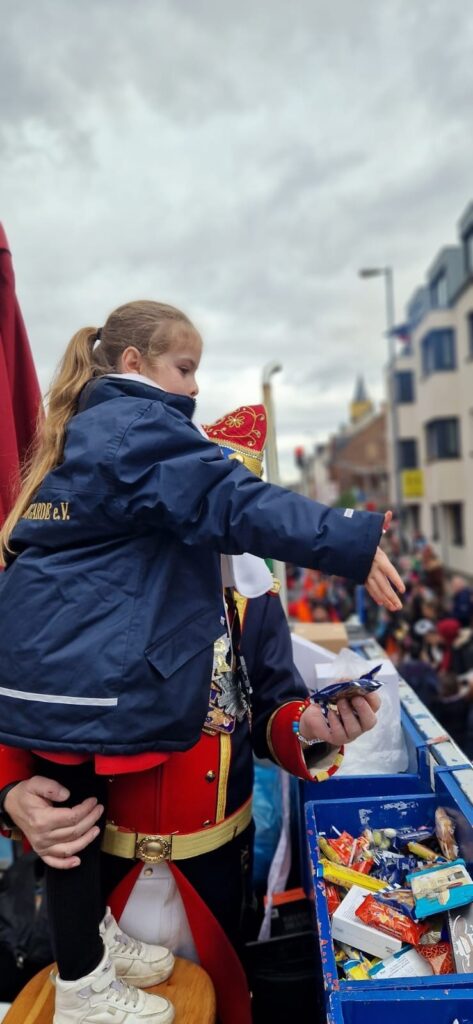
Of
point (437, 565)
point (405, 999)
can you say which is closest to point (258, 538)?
point (405, 999)

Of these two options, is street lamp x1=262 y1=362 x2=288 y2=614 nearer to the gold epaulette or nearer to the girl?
the gold epaulette

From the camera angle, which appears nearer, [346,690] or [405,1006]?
[405,1006]

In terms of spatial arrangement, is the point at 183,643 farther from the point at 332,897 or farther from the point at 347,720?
the point at 332,897

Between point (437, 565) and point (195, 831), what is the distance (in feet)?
37.1

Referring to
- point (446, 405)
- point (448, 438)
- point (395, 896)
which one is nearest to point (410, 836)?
point (395, 896)

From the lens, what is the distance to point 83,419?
1385 millimetres

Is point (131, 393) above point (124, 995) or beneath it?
above

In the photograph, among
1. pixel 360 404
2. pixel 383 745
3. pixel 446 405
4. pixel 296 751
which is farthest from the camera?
pixel 360 404

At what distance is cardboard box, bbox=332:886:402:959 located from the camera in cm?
133

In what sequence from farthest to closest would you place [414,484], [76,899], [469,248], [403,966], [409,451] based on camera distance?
[409,451] < [414,484] < [469,248] < [76,899] < [403,966]

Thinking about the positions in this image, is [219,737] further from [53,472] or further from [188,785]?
[53,472]

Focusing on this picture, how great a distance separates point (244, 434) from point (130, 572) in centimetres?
55

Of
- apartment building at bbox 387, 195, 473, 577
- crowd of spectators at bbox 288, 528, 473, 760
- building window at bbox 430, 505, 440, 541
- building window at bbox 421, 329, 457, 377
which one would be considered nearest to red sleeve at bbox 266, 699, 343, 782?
crowd of spectators at bbox 288, 528, 473, 760

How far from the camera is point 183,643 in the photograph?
1338 millimetres
